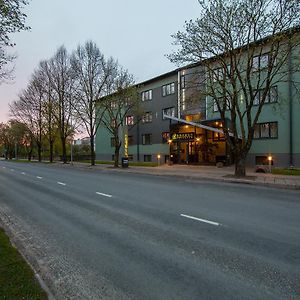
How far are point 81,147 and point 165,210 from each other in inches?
2514

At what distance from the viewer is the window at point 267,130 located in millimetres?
26078

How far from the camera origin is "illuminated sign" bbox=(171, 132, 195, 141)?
3225 centimetres

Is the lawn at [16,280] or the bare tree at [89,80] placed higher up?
the bare tree at [89,80]

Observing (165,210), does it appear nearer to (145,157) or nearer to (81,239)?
(81,239)

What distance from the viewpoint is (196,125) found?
2919 centimetres

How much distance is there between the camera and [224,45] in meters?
18.2

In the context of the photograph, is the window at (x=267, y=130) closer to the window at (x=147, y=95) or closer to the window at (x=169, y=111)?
the window at (x=169, y=111)

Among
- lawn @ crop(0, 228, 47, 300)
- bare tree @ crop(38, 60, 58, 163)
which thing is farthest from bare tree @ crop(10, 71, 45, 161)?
lawn @ crop(0, 228, 47, 300)

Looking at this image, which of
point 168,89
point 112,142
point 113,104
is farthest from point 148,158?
point 113,104

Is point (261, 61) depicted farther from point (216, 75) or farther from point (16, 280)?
point (16, 280)

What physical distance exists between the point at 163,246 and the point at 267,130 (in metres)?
23.7

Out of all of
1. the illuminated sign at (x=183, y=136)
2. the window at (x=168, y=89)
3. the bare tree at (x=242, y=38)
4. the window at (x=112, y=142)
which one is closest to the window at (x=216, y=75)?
the bare tree at (x=242, y=38)

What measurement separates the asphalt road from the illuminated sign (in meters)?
21.7

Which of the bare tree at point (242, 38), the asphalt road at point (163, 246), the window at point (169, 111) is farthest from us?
the window at point (169, 111)
